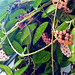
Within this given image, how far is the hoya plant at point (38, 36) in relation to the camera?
46cm

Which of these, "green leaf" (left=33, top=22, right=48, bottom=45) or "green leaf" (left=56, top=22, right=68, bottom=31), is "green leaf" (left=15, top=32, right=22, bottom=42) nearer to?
"green leaf" (left=33, top=22, right=48, bottom=45)

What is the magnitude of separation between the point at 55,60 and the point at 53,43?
0.08 meters

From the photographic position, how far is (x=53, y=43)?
475 mm

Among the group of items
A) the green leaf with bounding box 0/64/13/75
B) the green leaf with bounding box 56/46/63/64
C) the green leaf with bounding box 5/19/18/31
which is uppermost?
the green leaf with bounding box 5/19/18/31

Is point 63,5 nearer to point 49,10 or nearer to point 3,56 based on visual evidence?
point 49,10

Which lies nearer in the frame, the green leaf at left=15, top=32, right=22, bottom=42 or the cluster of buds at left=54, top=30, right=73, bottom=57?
the cluster of buds at left=54, top=30, right=73, bottom=57

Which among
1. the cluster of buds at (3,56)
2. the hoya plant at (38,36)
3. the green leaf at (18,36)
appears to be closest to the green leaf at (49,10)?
the hoya plant at (38,36)

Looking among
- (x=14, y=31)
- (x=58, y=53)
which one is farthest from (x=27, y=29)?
(x=58, y=53)

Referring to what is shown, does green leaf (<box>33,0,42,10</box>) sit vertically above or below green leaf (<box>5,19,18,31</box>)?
above

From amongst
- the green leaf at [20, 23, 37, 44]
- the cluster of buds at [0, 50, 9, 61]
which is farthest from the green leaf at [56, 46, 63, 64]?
the cluster of buds at [0, 50, 9, 61]

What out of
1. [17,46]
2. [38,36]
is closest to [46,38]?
[38,36]

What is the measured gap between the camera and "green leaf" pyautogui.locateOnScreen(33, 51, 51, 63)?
0.50 m

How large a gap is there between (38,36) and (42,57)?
0.09 m

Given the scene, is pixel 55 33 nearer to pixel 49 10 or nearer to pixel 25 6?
pixel 49 10
